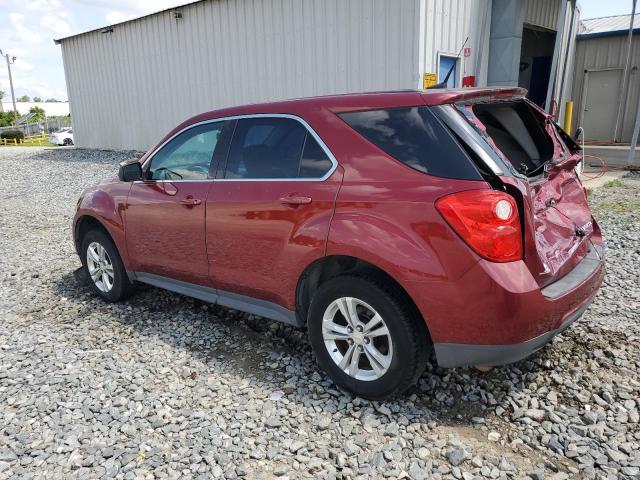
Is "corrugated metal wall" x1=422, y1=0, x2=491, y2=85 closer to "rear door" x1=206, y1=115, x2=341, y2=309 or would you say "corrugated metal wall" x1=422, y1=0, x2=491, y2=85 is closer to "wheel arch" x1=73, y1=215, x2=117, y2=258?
"wheel arch" x1=73, y1=215, x2=117, y2=258

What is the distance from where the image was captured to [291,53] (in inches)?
478

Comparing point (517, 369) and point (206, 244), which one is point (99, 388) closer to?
point (206, 244)

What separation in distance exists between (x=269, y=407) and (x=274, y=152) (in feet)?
5.30

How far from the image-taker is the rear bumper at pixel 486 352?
2.54m

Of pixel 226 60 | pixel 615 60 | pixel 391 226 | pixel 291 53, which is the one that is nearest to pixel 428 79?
pixel 291 53

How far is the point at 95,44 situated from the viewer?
17.8 meters

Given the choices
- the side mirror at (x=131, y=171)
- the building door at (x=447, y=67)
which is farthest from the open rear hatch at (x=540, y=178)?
the building door at (x=447, y=67)

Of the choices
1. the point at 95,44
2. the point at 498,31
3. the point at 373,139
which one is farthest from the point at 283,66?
the point at 373,139

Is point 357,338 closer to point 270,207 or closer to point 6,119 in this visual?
point 270,207

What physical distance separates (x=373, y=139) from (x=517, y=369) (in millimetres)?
1744

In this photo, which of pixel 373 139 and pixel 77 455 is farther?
pixel 373 139

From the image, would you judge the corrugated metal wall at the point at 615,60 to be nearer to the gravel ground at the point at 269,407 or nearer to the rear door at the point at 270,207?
the gravel ground at the point at 269,407

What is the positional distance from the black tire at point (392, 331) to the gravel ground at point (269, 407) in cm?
14

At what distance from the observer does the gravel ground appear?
252 centimetres
